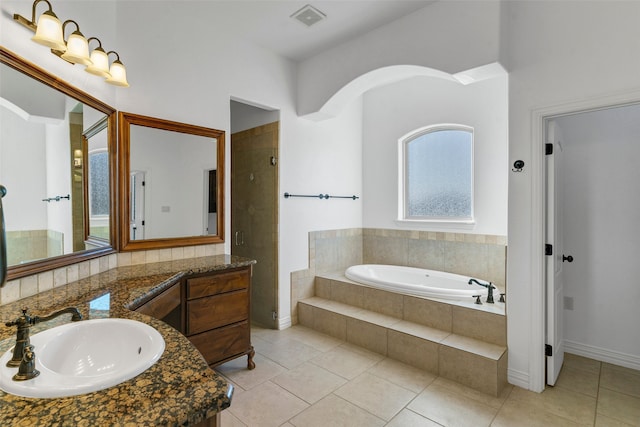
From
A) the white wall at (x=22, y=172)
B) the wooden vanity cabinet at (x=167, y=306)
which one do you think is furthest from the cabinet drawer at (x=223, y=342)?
the white wall at (x=22, y=172)

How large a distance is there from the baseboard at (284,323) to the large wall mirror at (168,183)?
1187 millimetres

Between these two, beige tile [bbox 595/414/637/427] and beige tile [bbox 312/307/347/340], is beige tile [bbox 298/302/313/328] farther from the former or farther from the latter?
beige tile [bbox 595/414/637/427]

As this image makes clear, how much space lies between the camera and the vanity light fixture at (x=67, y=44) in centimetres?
151

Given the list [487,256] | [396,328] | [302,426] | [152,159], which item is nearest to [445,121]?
[487,256]

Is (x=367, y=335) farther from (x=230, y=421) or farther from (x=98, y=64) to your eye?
(x=98, y=64)

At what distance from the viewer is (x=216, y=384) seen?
2.74 feet

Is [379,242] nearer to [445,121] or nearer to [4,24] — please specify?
[445,121]

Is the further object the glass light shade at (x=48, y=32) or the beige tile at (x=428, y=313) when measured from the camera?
the beige tile at (x=428, y=313)

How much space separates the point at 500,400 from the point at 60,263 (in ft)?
9.21

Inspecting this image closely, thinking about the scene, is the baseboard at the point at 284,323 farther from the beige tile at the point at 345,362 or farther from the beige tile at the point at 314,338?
the beige tile at the point at 345,362

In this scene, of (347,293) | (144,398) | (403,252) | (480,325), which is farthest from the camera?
(403,252)

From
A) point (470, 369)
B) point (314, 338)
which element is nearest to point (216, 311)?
point (314, 338)

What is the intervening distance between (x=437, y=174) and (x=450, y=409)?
103 inches

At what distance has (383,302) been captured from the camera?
319cm
